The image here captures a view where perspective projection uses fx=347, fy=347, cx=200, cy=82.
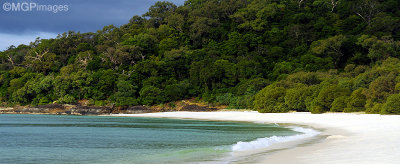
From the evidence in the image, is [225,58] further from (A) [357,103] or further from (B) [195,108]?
(A) [357,103]

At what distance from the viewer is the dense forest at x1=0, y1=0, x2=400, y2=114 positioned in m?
55.4

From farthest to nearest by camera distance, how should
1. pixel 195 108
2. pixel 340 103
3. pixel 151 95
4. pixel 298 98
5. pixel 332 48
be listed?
pixel 332 48, pixel 151 95, pixel 195 108, pixel 298 98, pixel 340 103

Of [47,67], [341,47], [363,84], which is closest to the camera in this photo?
[363,84]

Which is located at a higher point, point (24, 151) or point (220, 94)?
point (220, 94)

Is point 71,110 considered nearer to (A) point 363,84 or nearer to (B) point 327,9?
(A) point 363,84

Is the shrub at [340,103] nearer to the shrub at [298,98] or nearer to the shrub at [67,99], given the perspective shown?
the shrub at [298,98]

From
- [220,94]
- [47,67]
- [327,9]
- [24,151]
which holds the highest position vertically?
[327,9]

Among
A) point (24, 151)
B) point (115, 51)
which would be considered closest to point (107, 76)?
point (115, 51)

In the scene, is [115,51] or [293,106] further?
[115,51]


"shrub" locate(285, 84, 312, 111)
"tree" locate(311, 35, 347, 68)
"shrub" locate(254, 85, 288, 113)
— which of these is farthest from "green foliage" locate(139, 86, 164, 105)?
"tree" locate(311, 35, 347, 68)

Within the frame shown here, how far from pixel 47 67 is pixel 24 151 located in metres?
76.9

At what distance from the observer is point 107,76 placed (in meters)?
72.2

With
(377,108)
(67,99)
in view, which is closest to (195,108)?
(67,99)

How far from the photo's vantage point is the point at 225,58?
252 ft
